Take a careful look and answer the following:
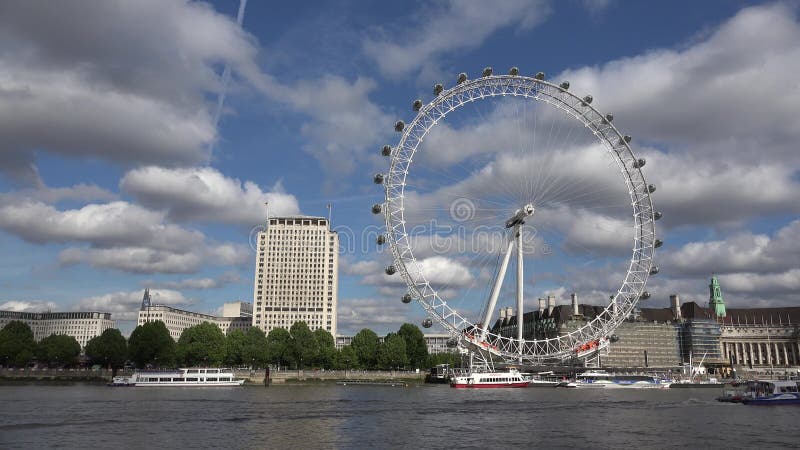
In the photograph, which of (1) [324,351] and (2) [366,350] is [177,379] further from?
(2) [366,350]

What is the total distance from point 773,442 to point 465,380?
6733cm

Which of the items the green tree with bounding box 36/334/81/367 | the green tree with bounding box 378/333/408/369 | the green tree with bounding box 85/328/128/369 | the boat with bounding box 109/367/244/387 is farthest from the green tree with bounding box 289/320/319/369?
the green tree with bounding box 36/334/81/367

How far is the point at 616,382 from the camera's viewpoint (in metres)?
117

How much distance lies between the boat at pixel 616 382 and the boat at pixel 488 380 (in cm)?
1031

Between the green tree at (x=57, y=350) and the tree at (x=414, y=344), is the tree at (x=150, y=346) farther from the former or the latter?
the tree at (x=414, y=344)

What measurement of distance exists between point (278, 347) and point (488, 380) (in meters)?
41.5

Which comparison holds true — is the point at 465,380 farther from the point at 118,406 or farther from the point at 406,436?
the point at 406,436

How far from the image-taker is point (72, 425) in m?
42.9

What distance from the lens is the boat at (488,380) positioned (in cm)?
10288

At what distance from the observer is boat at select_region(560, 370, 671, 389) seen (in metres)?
113

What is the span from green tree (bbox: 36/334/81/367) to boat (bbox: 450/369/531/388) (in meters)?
75.0

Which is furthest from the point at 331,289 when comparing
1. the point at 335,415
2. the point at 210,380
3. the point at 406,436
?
the point at 406,436

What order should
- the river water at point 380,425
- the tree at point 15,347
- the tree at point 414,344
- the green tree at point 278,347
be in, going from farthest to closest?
the tree at point 414,344
the green tree at point 278,347
the tree at point 15,347
the river water at point 380,425

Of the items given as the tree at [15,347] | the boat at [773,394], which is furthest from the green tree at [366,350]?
the boat at [773,394]
